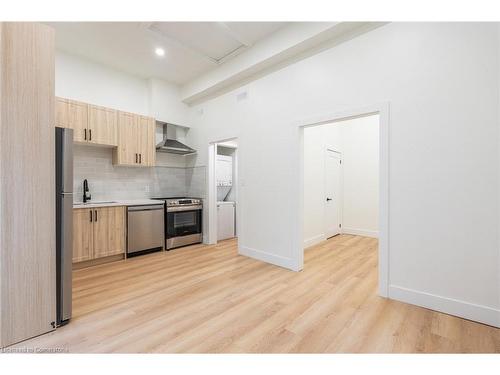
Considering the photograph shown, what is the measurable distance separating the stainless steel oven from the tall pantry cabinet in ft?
8.03

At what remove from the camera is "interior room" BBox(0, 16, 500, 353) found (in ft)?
5.91

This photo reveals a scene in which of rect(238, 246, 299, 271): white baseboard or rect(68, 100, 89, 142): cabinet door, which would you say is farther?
rect(68, 100, 89, 142): cabinet door

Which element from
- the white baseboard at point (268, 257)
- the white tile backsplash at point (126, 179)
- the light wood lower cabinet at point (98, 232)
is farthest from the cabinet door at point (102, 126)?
the white baseboard at point (268, 257)

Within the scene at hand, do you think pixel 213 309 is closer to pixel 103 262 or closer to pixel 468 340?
pixel 468 340

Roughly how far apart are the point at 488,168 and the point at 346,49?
1.89 meters

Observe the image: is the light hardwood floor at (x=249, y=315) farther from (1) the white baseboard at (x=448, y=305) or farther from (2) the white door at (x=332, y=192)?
(2) the white door at (x=332, y=192)

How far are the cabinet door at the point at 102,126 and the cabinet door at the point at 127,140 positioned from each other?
0.31 feet

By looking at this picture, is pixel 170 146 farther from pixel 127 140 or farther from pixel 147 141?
pixel 127 140

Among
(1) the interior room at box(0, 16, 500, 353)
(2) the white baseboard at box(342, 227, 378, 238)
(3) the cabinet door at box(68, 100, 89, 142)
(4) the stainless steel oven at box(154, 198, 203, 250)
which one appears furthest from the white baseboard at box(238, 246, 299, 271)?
(3) the cabinet door at box(68, 100, 89, 142)

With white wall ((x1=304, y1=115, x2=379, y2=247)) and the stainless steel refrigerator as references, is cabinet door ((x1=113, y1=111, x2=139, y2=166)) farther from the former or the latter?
white wall ((x1=304, y1=115, x2=379, y2=247))

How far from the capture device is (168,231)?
4.34 m

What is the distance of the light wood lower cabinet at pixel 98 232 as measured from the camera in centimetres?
333

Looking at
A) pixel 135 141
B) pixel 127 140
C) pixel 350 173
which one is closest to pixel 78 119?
pixel 127 140

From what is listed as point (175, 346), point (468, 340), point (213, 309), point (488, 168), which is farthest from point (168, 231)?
point (488, 168)
